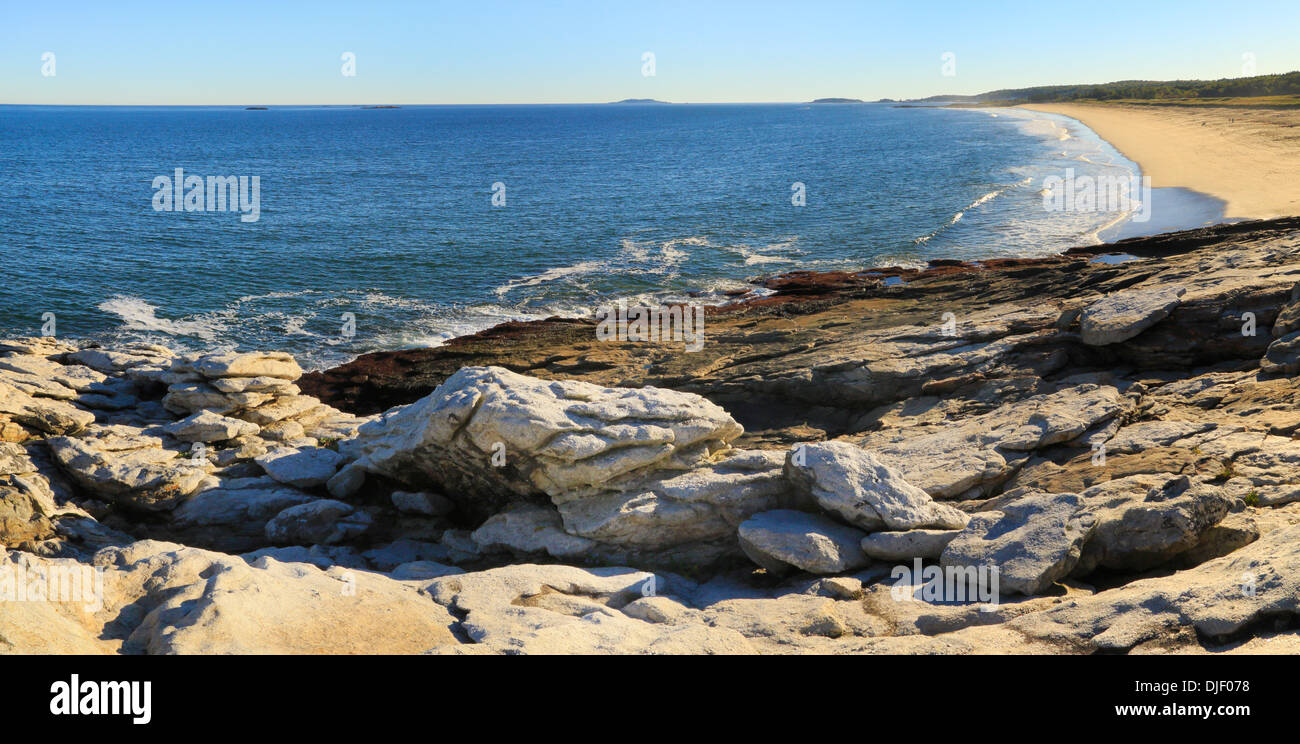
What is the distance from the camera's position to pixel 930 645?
31.4 feet

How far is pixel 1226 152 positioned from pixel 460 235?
64241 millimetres

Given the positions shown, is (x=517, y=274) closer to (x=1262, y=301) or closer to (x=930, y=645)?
(x=1262, y=301)

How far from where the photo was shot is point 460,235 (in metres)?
57.8

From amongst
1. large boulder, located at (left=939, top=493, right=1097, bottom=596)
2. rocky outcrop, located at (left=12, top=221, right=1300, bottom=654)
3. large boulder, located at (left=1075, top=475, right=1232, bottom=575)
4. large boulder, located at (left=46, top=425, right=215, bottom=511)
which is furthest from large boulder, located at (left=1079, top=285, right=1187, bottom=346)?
large boulder, located at (left=46, top=425, right=215, bottom=511)

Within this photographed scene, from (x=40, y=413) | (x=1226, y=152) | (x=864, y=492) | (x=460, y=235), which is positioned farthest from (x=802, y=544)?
(x=1226, y=152)

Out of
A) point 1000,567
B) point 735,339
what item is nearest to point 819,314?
point 735,339

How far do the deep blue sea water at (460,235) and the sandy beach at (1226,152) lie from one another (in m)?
2.65

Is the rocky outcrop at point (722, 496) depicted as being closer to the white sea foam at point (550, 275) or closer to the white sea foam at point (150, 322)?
the white sea foam at point (150, 322)

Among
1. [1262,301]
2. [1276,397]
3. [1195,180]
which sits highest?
[1195,180]

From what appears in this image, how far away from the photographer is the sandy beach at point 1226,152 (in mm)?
47094

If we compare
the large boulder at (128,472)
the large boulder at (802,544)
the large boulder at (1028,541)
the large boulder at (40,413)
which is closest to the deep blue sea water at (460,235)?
the large boulder at (40,413)

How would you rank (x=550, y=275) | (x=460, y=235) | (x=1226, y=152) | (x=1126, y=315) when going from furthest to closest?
1. (x=1226, y=152)
2. (x=460, y=235)
3. (x=550, y=275)
4. (x=1126, y=315)

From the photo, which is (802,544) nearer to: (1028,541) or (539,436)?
(1028,541)
